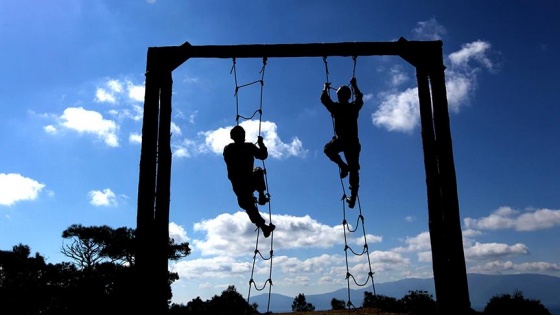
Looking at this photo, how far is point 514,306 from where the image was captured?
20.8m

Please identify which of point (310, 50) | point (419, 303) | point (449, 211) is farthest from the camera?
point (419, 303)

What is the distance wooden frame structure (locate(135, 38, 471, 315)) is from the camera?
605 centimetres

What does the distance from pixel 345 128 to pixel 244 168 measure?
5.84 feet

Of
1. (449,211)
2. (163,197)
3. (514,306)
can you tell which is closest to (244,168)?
(163,197)

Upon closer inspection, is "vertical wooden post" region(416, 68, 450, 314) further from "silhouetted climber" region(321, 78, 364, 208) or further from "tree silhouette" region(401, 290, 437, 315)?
"tree silhouette" region(401, 290, 437, 315)

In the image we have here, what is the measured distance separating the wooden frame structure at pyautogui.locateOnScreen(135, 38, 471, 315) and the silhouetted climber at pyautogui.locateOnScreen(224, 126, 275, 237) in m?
1.21

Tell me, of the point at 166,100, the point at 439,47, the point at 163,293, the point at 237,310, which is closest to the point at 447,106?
the point at 439,47

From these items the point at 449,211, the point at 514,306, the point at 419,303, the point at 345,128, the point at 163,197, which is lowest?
the point at 514,306

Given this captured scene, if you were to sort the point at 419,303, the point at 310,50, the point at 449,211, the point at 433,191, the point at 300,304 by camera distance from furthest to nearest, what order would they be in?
the point at 300,304, the point at 419,303, the point at 310,50, the point at 433,191, the point at 449,211

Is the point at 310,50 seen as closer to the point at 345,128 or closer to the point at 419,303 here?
the point at 345,128

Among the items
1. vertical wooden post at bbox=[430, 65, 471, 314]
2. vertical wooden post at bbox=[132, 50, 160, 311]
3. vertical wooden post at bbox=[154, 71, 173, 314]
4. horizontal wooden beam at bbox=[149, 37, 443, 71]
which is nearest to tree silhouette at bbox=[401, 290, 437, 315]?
vertical wooden post at bbox=[430, 65, 471, 314]

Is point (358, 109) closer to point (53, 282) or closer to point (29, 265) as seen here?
point (53, 282)

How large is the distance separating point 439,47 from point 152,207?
193 inches

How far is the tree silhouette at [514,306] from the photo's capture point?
2027cm
